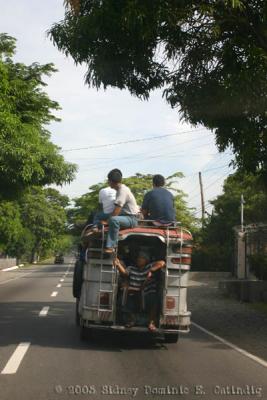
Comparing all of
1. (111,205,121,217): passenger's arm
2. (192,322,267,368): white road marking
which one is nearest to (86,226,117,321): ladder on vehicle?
(111,205,121,217): passenger's arm

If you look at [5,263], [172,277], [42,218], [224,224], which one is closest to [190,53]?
[172,277]

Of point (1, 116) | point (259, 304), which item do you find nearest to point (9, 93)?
point (1, 116)

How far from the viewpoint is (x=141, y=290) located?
30.4 feet

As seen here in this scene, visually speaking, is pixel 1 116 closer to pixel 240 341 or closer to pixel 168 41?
pixel 168 41

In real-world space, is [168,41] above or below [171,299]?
above

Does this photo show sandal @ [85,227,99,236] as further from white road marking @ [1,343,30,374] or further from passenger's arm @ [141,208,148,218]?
white road marking @ [1,343,30,374]

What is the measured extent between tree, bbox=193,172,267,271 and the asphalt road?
26392 mm

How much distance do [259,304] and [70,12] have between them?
10.4 m

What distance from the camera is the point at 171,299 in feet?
30.3

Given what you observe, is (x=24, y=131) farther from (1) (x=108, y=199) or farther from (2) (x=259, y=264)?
(1) (x=108, y=199)

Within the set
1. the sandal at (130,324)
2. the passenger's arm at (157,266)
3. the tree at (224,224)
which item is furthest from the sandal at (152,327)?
the tree at (224,224)

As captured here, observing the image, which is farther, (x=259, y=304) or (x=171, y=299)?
(x=259, y=304)

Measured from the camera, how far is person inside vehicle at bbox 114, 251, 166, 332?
364 inches

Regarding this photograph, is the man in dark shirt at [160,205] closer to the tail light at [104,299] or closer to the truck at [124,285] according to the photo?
the truck at [124,285]
